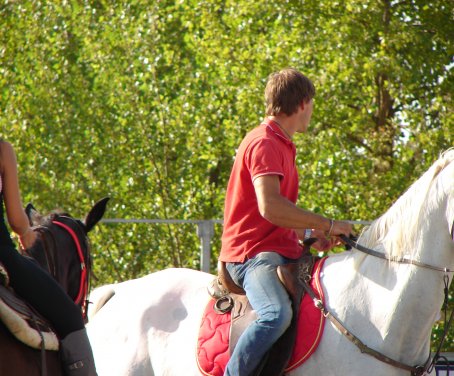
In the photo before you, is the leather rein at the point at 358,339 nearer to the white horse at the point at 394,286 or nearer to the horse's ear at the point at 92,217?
the white horse at the point at 394,286

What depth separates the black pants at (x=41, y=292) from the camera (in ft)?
13.1

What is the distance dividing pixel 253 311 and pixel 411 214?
92 cm

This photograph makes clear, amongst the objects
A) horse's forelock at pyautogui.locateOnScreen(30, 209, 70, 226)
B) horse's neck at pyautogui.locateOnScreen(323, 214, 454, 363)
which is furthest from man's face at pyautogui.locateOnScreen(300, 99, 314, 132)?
horse's forelock at pyautogui.locateOnScreen(30, 209, 70, 226)

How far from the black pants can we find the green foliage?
6915 mm

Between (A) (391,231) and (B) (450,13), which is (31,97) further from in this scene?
(A) (391,231)

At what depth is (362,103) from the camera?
39.4 ft

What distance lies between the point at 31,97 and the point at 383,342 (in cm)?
871

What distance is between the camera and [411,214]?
436 cm

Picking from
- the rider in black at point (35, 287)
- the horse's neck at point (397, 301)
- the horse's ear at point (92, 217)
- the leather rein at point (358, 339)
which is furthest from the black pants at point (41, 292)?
the horse's ear at point (92, 217)

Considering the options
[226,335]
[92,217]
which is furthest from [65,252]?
[226,335]

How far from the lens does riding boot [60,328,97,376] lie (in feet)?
13.3

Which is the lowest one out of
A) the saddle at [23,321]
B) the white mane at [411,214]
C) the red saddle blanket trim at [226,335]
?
the red saddle blanket trim at [226,335]

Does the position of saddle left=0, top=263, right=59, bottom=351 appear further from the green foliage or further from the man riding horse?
the green foliage

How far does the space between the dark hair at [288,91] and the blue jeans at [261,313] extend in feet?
Result: 2.43
